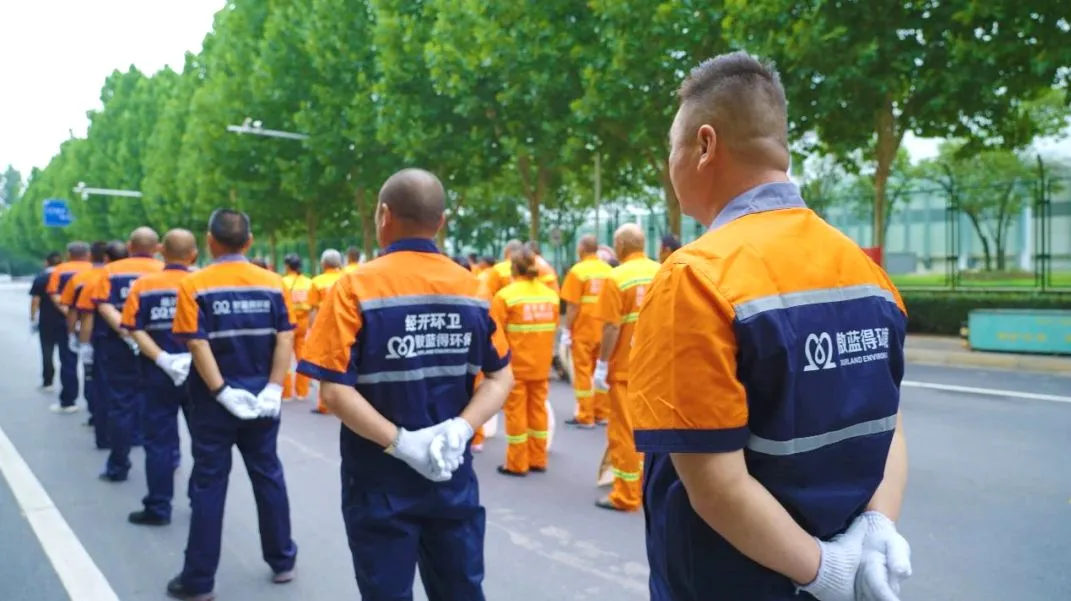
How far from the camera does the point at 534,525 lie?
573 cm

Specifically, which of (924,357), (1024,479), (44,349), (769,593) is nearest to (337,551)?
(769,593)

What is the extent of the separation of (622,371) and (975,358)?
9.41 meters

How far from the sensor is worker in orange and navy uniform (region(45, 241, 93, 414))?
10.0 m

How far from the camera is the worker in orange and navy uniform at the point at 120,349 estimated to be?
22.9 ft

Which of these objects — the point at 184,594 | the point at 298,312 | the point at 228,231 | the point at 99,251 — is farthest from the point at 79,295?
the point at 184,594

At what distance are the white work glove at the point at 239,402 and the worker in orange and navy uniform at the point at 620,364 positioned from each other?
256 centimetres

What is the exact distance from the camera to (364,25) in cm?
2642

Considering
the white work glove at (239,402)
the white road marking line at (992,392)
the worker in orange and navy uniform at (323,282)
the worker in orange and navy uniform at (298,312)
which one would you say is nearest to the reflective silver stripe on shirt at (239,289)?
the white work glove at (239,402)

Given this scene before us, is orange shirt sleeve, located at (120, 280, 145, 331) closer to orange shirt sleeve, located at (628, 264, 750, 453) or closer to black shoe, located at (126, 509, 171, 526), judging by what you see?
black shoe, located at (126, 509, 171, 526)

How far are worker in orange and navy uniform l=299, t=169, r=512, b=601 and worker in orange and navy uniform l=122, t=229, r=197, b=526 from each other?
315cm

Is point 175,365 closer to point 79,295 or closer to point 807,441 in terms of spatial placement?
point 79,295

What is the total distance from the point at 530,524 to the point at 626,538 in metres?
0.69

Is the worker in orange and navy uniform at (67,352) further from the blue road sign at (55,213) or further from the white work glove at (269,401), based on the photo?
the blue road sign at (55,213)

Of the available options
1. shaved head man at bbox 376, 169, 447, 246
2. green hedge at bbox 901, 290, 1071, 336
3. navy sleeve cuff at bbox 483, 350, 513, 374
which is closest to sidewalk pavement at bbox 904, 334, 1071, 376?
green hedge at bbox 901, 290, 1071, 336
